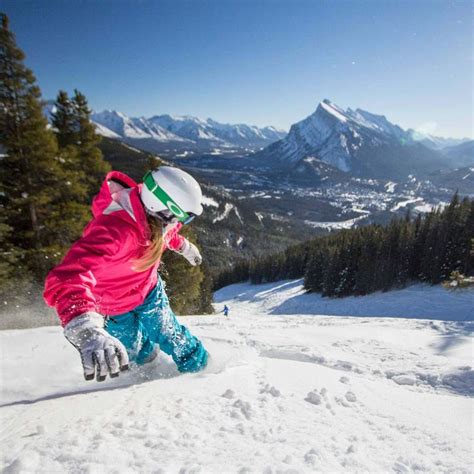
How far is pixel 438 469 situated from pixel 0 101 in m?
14.4

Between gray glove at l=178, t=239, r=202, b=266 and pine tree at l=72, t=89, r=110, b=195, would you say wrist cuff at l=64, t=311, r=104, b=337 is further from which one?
pine tree at l=72, t=89, r=110, b=195

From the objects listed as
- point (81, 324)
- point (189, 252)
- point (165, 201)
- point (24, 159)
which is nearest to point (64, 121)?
point (24, 159)

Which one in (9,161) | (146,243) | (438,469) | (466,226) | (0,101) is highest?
(0,101)

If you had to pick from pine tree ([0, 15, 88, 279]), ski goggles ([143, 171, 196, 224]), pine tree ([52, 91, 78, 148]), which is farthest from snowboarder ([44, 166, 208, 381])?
pine tree ([52, 91, 78, 148])

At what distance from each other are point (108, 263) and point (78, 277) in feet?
1.10

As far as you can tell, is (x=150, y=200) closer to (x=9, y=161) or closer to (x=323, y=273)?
(x=9, y=161)

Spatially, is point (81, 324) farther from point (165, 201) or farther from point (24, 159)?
point (24, 159)

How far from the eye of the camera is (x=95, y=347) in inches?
77.1

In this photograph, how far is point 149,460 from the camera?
66.9 inches

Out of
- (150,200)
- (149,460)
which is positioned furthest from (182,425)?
(150,200)

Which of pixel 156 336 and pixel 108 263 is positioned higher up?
pixel 108 263

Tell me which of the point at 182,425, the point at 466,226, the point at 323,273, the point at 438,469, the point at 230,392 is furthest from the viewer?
the point at 323,273

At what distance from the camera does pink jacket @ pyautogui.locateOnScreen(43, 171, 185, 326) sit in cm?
212

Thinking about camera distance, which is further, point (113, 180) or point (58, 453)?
point (113, 180)
